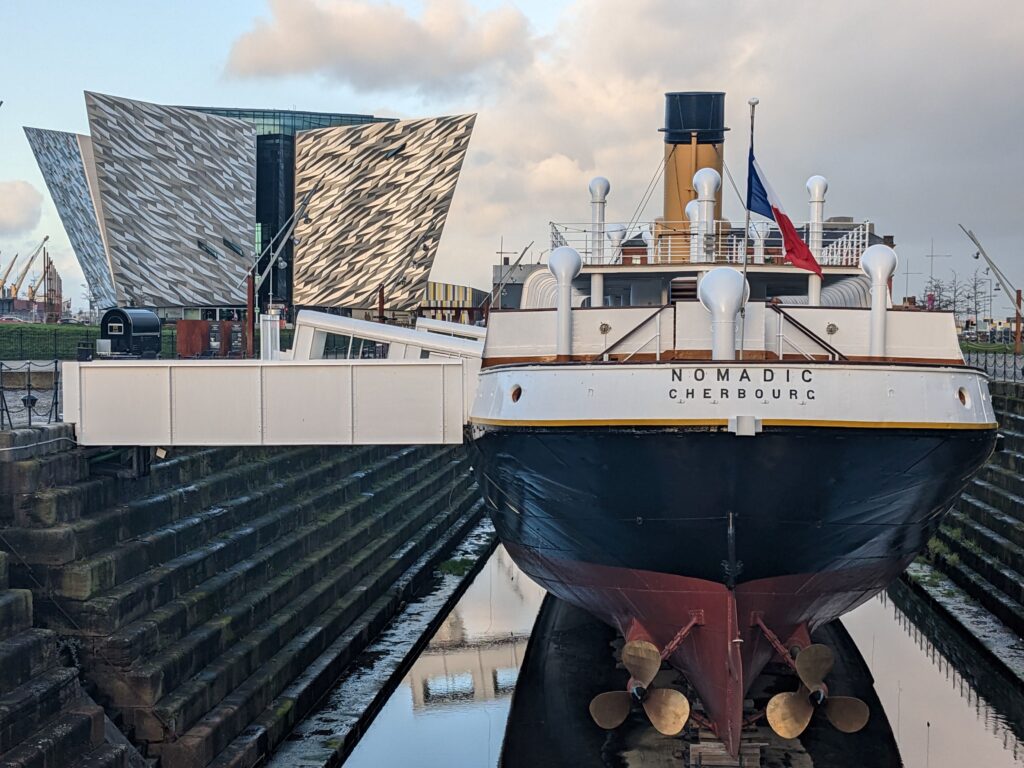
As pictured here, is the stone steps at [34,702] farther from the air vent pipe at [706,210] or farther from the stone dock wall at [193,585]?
the air vent pipe at [706,210]

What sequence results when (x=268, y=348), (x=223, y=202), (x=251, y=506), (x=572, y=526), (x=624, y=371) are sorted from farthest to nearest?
(x=223, y=202)
(x=268, y=348)
(x=251, y=506)
(x=572, y=526)
(x=624, y=371)

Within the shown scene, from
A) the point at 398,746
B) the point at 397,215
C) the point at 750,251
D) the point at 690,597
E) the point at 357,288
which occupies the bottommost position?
the point at 398,746

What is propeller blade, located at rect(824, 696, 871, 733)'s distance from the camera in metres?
14.5

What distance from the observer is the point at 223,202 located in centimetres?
8344

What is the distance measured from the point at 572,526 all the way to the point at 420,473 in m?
19.9

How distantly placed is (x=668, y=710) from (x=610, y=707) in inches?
35.4

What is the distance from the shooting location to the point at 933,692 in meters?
20.4

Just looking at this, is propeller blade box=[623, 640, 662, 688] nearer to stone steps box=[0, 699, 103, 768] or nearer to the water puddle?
the water puddle

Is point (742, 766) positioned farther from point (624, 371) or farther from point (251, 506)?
point (251, 506)

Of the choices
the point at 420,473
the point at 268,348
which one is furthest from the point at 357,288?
the point at 268,348

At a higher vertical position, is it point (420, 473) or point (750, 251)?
point (750, 251)

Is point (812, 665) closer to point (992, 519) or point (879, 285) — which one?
point (879, 285)

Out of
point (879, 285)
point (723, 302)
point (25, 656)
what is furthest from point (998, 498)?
point (25, 656)

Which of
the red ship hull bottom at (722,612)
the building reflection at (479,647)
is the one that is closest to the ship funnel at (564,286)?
the red ship hull bottom at (722,612)
